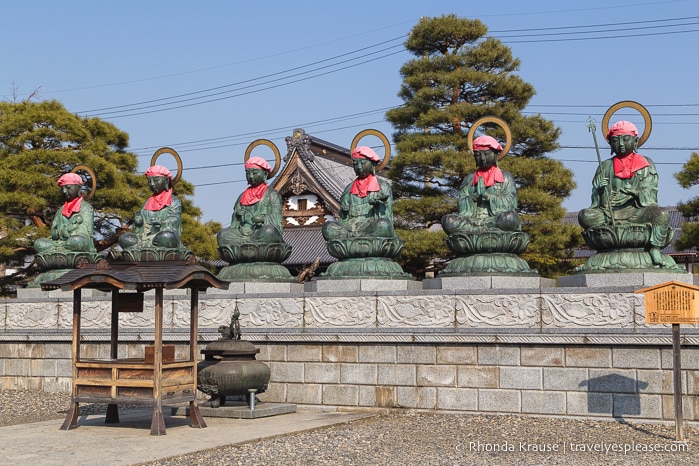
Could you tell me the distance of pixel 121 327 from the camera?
1295cm

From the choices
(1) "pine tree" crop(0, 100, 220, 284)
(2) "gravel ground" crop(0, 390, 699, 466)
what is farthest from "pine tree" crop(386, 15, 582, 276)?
(2) "gravel ground" crop(0, 390, 699, 466)

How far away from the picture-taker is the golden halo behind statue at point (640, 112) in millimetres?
10867

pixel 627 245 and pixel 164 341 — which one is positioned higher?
pixel 627 245

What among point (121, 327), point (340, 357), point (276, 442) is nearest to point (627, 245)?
point (340, 357)

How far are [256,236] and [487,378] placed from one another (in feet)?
13.6

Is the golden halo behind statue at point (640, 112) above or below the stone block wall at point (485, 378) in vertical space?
above

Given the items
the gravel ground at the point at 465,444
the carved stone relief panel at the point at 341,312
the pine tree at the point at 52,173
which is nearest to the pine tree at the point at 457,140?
the pine tree at the point at 52,173

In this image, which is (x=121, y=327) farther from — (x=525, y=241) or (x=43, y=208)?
(x=43, y=208)

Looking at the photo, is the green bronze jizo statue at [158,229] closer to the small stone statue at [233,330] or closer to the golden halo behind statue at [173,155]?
the golden halo behind statue at [173,155]

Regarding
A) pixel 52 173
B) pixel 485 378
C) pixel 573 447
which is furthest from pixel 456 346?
pixel 52 173

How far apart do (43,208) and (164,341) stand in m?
8.36

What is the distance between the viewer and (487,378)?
1043 centimetres

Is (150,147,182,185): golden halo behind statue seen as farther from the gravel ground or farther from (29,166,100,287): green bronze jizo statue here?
the gravel ground

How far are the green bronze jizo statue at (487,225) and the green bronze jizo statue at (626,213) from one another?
90cm
